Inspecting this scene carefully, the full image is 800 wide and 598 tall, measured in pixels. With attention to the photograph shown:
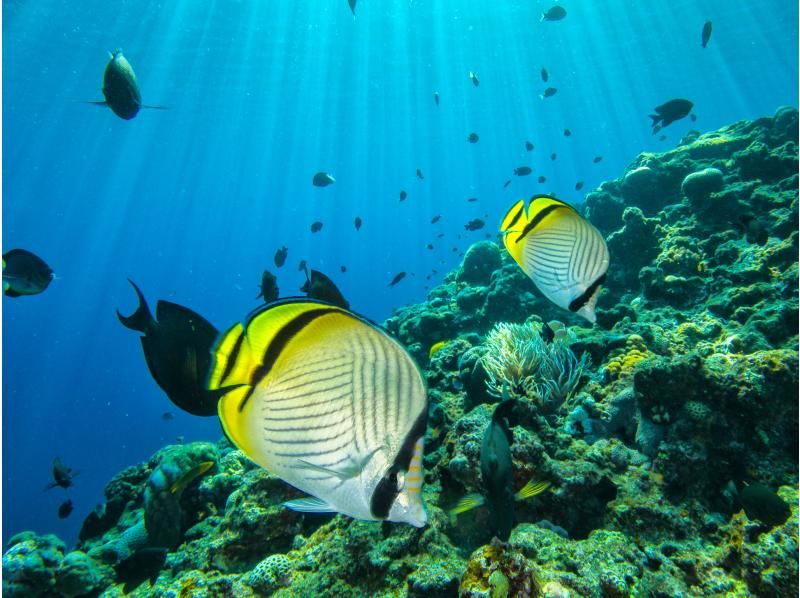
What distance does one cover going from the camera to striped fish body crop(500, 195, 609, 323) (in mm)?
1812

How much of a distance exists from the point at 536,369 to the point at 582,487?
2.03 metres

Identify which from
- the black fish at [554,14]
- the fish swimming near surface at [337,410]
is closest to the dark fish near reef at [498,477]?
the fish swimming near surface at [337,410]

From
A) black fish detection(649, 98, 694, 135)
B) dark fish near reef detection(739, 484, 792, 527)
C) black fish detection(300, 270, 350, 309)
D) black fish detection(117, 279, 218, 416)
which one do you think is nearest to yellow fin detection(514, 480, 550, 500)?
dark fish near reef detection(739, 484, 792, 527)

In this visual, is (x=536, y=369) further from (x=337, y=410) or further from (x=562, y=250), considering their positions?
(x=337, y=410)

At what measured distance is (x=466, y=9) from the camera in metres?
41.4

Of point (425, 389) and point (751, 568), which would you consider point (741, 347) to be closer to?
point (751, 568)

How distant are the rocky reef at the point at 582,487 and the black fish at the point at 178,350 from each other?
1.07m

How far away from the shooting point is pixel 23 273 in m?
4.43

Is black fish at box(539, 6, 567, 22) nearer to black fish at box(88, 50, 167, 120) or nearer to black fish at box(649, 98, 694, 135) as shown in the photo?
black fish at box(649, 98, 694, 135)

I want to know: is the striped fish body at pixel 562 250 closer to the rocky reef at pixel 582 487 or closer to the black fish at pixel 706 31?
the rocky reef at pixel 582 487

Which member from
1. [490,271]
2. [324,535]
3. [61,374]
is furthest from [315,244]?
[324,535]

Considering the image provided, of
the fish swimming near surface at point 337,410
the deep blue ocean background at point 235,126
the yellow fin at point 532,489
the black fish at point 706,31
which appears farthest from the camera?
the deep blue ocean background at point 235,126

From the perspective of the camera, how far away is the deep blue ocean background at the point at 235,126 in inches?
1442

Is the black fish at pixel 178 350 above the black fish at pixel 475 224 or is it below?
below
